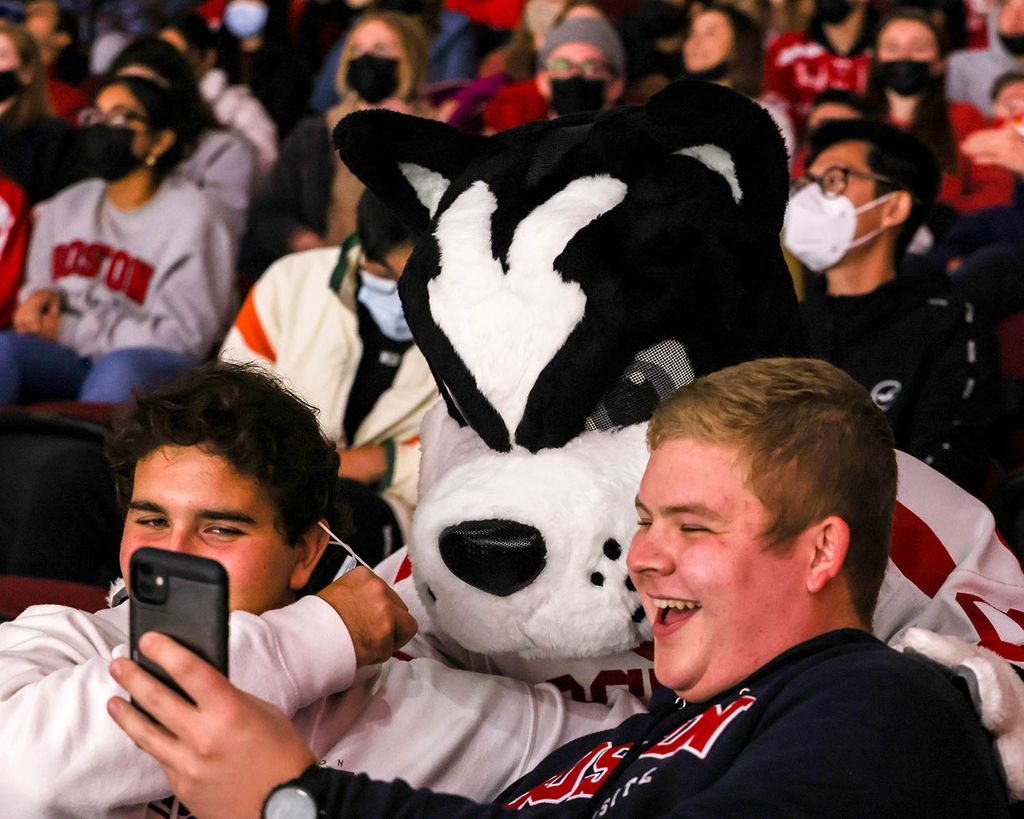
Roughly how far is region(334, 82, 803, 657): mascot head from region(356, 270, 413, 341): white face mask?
1.47 metres

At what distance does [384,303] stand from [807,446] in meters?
2.10

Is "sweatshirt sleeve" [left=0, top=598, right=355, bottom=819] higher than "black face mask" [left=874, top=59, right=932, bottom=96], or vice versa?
"black face mask" [left=874, top=59, right=932, bottom=96]

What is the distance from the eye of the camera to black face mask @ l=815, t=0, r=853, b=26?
557 cm

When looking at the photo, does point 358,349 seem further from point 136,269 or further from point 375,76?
point 375,76

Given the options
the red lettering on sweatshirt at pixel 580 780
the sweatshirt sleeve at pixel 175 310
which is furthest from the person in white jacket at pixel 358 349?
the red lettering on sweatshirt at pixel 580 780

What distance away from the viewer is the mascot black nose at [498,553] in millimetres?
1637

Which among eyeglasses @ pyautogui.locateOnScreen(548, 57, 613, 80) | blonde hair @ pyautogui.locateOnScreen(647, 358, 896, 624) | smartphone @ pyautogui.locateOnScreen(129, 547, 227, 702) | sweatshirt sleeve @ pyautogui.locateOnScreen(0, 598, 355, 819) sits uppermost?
eyeglasses @ pyautogui.locateOnScreen(548, 57, 613, 80)

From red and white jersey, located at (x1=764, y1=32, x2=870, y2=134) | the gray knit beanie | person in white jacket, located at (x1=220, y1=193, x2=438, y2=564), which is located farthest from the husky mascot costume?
red and white jersey, located at (x1=764, y1=32, x2=870, y2=134)

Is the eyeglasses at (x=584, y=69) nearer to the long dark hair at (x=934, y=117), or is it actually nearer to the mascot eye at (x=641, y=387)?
the long dark hair at (x=934, y=117)

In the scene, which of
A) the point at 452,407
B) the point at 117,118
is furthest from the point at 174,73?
the point at 452,407

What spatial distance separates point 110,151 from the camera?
4359 millimetres

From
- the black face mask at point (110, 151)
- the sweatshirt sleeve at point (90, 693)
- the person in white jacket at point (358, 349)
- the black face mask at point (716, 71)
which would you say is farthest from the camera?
the black face mask at point (716, 71)

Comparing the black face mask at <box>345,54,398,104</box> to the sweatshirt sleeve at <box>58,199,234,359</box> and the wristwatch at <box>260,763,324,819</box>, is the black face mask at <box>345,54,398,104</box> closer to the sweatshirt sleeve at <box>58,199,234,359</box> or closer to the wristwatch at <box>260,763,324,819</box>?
the sweatshirt sleeve at <box>58,199,234,359</box>

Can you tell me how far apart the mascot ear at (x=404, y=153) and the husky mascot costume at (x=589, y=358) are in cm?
7
